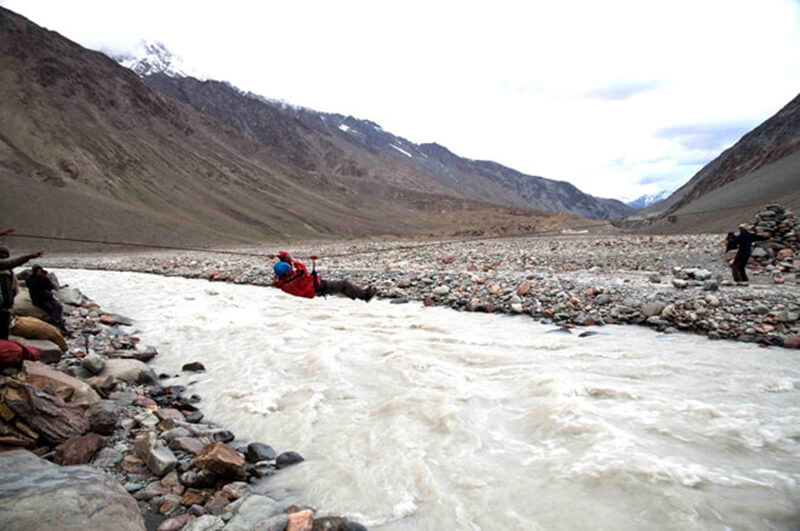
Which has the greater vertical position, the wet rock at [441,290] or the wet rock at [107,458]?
the wet rock at [441,290]

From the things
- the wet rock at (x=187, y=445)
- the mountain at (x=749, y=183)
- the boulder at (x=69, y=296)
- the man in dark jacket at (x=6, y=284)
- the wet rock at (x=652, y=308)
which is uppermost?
the mountain at (x=749, y=183)

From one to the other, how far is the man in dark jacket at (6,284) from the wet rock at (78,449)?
2.07 m

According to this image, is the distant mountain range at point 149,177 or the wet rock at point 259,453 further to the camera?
the distant mountain range at point 149,177

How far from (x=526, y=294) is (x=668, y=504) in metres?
6.42

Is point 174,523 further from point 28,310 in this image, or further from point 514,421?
point 28,310

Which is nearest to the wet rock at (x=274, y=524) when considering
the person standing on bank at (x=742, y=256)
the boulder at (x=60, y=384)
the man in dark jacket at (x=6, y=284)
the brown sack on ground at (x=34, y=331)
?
the boulder at (x=60, y=384)

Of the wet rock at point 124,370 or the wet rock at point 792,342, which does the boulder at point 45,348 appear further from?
the wet rock at point 792,342

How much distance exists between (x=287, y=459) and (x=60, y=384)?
2.21m

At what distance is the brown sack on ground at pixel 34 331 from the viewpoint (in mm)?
5367

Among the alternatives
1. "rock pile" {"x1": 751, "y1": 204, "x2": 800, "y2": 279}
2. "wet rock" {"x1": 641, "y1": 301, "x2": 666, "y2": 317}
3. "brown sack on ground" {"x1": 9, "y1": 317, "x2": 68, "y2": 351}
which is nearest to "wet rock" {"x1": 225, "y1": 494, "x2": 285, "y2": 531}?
"brown sack on ground" {"x1": 9, "y1": 317, "x2": 68, "y2": 351}

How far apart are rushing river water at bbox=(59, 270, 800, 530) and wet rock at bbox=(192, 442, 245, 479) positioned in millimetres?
306

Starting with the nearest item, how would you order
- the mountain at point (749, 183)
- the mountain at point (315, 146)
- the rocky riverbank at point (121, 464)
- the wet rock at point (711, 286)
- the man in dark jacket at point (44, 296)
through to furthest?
the rocky riverbank at point (121, 464)
the man in dark jacket at point (44, 296)
the wet rock at point (711, 286)
the mountain at point (749, 183)
the mountain at point (315, 146)

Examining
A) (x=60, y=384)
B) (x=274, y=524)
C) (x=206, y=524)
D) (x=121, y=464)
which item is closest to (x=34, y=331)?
(x=60, y=384)

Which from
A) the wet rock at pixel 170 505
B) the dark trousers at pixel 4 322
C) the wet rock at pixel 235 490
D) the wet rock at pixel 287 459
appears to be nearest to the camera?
the wet rock at pixel 170 505
